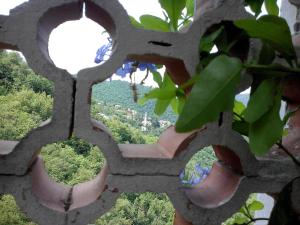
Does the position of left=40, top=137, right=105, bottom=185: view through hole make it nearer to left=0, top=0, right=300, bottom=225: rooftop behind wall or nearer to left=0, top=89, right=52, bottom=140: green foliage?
left=0, top=89, right=52, bottom=140: green foliage

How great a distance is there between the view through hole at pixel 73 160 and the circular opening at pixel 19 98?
49 cm

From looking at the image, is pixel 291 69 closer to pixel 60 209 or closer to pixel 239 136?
pixel 239 136

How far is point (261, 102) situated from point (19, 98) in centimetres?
553

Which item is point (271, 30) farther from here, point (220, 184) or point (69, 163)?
point (69, 163)

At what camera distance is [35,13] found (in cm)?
51

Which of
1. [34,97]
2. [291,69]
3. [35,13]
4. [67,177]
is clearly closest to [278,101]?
[291,69]

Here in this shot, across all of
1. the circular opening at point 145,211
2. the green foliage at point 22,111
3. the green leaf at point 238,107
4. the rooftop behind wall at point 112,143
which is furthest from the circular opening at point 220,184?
the circular opening at point 145,211

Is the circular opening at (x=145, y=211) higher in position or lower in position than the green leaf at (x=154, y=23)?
lower

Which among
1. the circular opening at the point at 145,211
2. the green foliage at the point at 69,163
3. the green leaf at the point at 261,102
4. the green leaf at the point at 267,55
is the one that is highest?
the green leaf at the point at 267,55

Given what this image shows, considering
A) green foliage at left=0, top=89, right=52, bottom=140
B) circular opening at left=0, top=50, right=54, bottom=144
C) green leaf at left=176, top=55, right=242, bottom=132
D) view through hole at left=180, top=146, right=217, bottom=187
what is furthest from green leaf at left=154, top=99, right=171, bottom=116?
green foliage at left=0, top=89, right=52, bottom=140

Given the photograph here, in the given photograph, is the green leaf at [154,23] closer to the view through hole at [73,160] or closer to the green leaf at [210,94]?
the green leaf at [210,94]

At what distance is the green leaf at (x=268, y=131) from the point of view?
0.45m

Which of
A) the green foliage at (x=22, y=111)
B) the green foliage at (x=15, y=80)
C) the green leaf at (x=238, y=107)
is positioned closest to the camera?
the green leaf at (x=238, y=107)

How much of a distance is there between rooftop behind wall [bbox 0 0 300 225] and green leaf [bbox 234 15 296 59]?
14 centimetres
